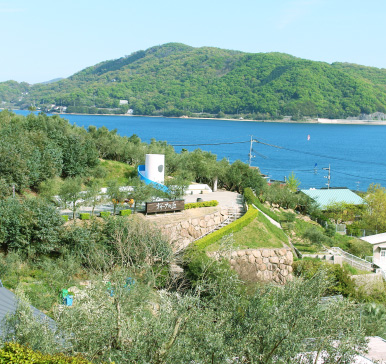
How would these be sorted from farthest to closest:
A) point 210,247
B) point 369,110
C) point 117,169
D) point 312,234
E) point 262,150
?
point 369,110, point 262,150, point 117,169, point 312,234, point 210,247

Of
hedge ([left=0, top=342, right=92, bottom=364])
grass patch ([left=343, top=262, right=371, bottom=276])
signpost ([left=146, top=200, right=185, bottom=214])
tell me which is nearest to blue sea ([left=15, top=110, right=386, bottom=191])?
grass patch ([left=343, top=262, right=371, bottom=276])

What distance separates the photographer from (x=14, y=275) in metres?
20.0

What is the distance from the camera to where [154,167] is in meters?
33.9

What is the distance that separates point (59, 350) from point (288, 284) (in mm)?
6124

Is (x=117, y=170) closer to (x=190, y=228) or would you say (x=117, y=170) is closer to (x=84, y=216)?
(x=190, y=228)

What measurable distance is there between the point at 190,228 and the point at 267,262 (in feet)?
16.4

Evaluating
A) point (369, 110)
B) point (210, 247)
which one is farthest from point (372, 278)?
point (369, 110)

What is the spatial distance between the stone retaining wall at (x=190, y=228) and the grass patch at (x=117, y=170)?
31.0ft

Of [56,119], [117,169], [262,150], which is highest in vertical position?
[56,119]

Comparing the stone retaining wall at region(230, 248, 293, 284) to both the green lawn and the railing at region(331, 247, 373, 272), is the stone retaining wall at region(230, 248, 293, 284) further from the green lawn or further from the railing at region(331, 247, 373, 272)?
the railing at region(331, 247, 373, 272)

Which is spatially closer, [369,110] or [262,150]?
[262,150]

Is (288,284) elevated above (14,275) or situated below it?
above

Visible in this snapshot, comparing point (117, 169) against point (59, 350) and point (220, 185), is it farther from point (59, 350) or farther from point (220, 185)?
point (59, 350)

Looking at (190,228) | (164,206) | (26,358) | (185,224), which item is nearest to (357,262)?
(190,228)
